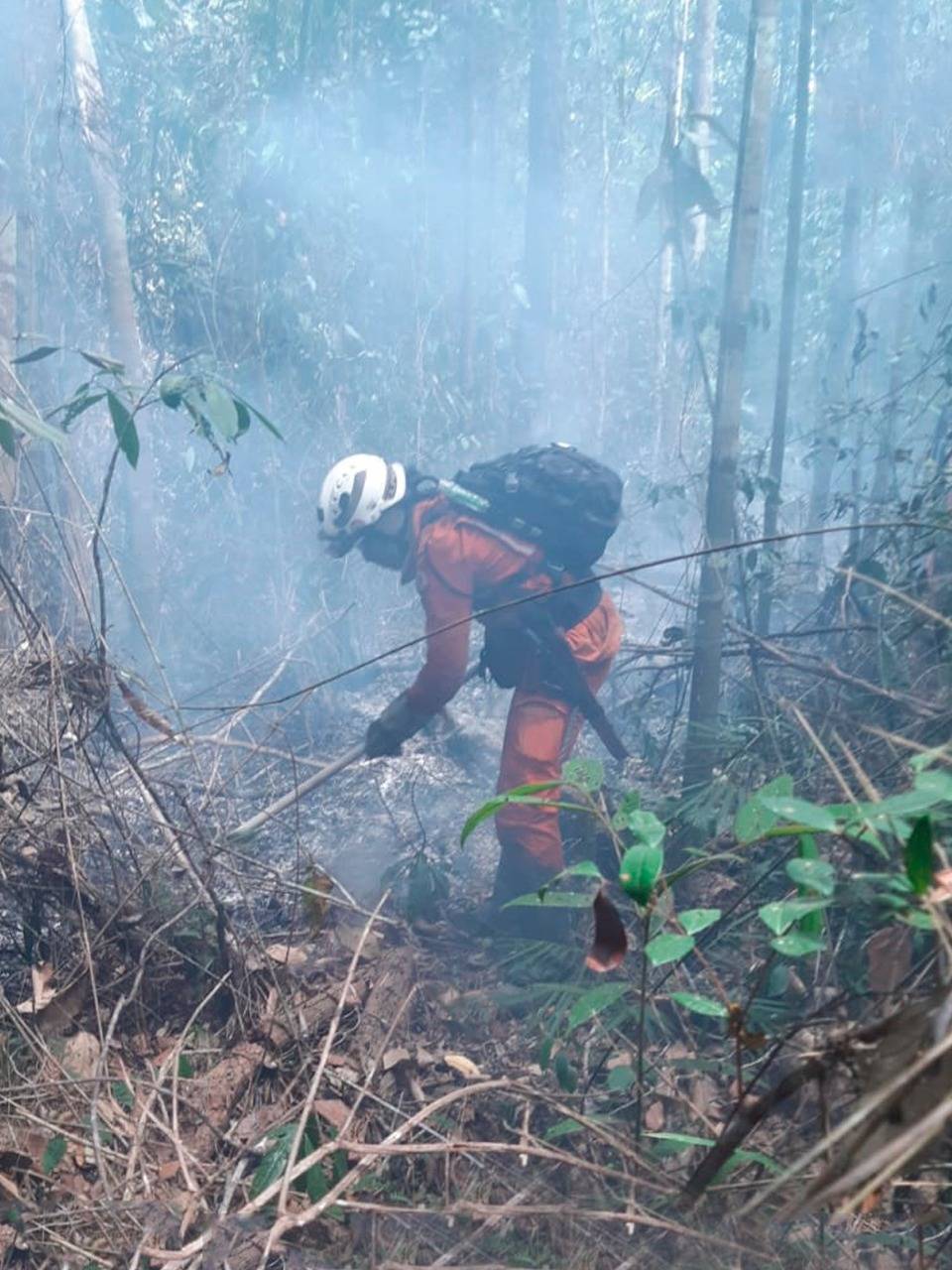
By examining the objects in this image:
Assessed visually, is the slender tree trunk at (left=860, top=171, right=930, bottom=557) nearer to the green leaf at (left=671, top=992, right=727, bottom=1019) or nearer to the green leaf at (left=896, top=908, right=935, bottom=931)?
the green leaf at (left=671, top=992, right=727, bottom=1019)

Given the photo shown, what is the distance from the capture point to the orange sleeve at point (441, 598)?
3.87 meters

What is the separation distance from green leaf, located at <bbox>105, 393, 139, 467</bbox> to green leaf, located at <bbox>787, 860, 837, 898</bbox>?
1938 millimetres

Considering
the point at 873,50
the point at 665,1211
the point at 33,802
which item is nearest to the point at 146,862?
the point at 33,802

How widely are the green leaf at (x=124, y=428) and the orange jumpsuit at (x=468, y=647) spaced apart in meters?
1.48

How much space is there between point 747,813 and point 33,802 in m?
1.95

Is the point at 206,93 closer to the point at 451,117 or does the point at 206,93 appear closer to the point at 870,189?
the point at 451,117

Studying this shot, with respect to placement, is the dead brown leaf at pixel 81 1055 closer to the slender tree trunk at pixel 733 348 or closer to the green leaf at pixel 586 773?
the green leaf at pixel 586 773

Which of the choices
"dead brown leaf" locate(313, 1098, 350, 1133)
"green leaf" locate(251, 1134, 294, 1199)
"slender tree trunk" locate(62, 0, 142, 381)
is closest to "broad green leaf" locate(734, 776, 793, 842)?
"green leaf" locate(251, 1134, 294, 1199)

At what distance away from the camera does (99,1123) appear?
2.28m

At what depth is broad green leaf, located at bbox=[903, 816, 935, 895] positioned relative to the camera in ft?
3.34

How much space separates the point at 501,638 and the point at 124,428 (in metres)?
1.87

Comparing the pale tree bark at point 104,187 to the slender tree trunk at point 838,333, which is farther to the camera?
the slender tree trunk at point 838,333

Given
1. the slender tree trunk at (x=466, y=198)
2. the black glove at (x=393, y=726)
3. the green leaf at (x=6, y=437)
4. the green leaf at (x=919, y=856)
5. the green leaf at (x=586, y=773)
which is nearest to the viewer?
the green leaf at (x=919, y=856)

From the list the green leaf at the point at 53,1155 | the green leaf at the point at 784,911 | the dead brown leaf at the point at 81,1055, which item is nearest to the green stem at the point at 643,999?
the green leaf at the point at 784,911
